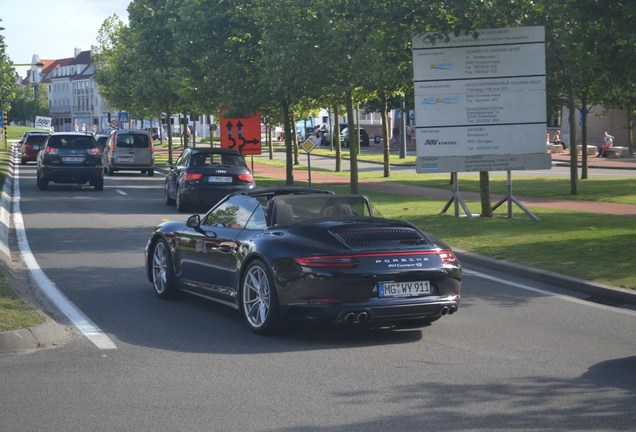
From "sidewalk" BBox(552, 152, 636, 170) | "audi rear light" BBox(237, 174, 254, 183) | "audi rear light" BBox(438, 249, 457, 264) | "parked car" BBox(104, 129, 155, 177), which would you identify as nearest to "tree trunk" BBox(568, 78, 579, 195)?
→ "audi rear light" BBox(237, 174, 254, 183)

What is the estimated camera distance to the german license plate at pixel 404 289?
29.5 ft

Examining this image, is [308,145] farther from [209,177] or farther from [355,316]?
[355,316]

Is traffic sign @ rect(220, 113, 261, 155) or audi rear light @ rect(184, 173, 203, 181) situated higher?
traffic sign @ rect(220, 113, 261, 155)

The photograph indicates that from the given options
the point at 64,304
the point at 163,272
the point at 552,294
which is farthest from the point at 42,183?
the point at 552,294

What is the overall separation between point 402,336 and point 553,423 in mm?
3243

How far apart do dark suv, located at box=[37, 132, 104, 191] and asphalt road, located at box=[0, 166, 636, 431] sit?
2016cm

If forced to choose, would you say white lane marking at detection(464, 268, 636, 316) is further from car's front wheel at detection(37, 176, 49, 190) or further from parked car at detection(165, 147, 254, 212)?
car's front wheel at detection(37, 176, 49, 190)

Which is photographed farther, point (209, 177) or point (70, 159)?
point (70, 159)

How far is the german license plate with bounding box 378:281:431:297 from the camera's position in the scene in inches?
354

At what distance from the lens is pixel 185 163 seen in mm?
25812

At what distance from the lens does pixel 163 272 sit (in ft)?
38.5

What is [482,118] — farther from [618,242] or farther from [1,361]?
[1,361]

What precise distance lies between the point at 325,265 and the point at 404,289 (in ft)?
2.42

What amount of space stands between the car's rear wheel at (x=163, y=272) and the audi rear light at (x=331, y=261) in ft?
9.71
